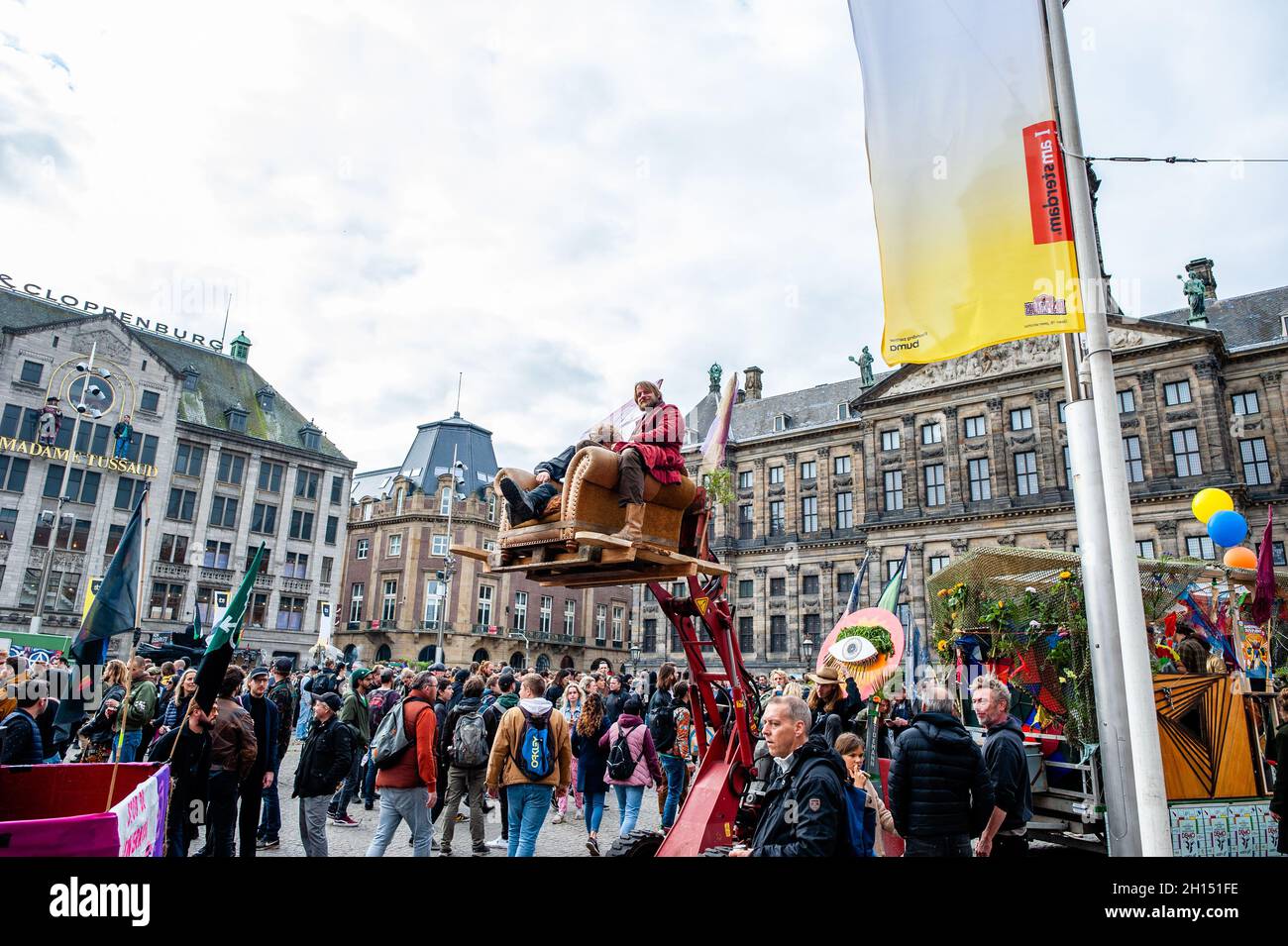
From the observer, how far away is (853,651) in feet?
34.6

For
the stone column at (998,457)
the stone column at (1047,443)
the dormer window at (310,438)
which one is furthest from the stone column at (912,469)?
the dormer window at (310,438)

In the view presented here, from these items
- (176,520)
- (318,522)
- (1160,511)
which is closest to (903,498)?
(1160,511)

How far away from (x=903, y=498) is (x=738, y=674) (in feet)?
143

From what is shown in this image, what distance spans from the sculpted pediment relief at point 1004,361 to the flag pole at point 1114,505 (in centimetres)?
3874

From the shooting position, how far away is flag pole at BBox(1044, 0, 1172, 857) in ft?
13.0

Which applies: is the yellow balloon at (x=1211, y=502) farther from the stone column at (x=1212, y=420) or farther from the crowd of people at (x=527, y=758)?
the stone column at (x=1212, y=420)

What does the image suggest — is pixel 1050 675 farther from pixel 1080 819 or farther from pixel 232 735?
pixel 232 735

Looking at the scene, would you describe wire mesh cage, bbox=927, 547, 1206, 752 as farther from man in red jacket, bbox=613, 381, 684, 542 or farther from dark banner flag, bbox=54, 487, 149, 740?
dark banner flag, bbox=54, 487, 149, 740

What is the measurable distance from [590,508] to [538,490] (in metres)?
0.43

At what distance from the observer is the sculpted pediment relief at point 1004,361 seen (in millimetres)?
40062

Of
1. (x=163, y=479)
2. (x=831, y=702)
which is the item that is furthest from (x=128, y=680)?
(x=163, y=479)

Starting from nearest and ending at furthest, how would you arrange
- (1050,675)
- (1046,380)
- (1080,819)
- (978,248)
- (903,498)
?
(978,248) < (1080,819) < (1050,675) < (1046,380) < (903,498)

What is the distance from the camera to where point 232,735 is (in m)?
7.09
